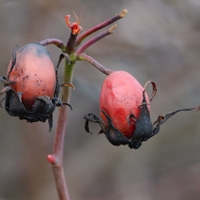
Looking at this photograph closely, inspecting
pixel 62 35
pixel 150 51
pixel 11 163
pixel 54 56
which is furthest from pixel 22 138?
pixel 150 51

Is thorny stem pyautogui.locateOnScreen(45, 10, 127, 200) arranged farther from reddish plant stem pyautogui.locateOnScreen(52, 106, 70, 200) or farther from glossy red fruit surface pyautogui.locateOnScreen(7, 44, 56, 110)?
glossy red fruit surface pyautogui.locateOnScreen(7, 44, 56, 110)

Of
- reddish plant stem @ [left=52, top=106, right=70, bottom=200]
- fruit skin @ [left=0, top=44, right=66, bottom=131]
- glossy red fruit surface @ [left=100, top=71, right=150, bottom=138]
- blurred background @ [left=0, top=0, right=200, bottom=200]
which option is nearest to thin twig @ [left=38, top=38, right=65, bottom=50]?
fruit skin @ [left=0, top=44, right=66, bottom=131]

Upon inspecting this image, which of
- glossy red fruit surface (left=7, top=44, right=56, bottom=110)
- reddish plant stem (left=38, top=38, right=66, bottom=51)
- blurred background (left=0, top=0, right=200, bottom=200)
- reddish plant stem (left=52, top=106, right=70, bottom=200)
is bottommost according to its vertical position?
reddish plant stem (left=52, top=106, right=70, bottom=200)

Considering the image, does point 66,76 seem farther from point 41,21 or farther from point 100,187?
point 100,187

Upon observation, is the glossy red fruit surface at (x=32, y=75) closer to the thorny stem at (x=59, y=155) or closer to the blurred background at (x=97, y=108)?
Result: the thorny stem at (x=59, y=155)

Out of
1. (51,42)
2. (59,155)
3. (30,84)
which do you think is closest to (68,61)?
(51,42)

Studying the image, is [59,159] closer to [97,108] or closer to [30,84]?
[30,84]
